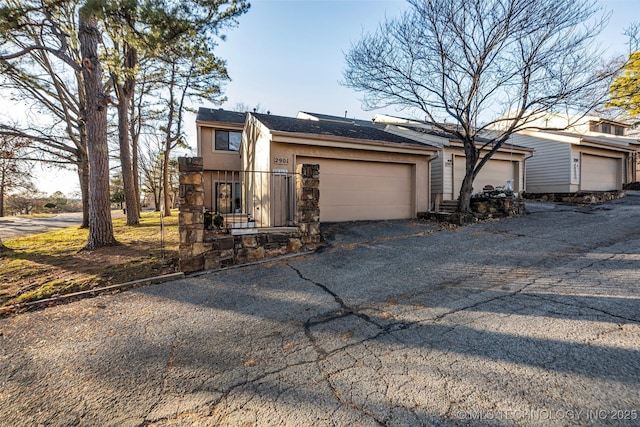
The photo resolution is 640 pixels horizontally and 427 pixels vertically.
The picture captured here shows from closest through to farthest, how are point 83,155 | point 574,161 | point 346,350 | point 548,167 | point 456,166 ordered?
point 346,350 → point 83,155 → point 456,166 → point 574,161 → point 548,167

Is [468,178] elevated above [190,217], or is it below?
above

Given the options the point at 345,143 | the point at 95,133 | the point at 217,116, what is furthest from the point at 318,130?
the point at 217,116

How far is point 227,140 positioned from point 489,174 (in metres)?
12.9

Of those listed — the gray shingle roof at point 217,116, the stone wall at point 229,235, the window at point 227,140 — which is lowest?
the stone wall at point 229,235

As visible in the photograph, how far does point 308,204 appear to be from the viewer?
6012 mm

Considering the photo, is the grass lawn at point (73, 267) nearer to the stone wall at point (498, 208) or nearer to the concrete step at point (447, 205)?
the stone wall at point (498, 208)

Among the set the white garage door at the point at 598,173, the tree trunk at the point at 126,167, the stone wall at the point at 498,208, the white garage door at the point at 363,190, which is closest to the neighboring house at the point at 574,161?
the white garage door at the point at 598,173

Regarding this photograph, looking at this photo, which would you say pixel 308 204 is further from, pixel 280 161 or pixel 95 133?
pixel 95 133

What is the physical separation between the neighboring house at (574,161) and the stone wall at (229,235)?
13.5 metres

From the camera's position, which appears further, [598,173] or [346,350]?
[598,173]

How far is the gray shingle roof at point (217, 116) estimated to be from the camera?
14363mm

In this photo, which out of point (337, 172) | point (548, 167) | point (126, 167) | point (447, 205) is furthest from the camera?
point (548, 167)

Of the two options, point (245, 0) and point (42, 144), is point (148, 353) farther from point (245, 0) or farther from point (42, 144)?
point (42, 144)

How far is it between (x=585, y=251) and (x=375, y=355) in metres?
5.28
